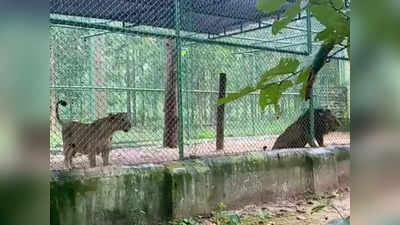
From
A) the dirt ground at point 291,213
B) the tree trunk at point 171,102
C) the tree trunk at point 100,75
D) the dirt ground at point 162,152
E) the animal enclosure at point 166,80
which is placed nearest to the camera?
the dirt ground at point 291,213

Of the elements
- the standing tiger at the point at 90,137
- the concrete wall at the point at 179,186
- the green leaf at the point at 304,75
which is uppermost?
the green leaf at the point at 304,75

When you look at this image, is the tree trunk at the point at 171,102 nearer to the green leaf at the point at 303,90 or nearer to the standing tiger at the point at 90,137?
the standing tiger at the point at 90,137

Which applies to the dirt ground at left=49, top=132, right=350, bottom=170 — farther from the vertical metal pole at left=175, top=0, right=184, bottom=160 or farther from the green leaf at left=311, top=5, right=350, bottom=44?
A: the green leaf at left=311, top=5, right=350, bottom=44

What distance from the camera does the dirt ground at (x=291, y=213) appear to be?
437 centimetres

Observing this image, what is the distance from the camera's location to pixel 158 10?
6195 millimetres

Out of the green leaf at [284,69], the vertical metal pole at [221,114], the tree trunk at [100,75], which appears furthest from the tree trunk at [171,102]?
the green leaf at [284,69]

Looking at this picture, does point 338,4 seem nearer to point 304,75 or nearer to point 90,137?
point 304,75

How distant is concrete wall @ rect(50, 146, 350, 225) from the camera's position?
12.3 feet

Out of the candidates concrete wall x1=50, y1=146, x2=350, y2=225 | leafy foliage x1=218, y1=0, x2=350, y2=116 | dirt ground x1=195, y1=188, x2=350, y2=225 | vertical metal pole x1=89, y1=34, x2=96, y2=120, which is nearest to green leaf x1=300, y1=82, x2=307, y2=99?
leafy foliage x1=218, y1=0, x2=350, y2=116

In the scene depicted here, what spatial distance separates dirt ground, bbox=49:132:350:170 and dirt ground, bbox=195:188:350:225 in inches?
29.0

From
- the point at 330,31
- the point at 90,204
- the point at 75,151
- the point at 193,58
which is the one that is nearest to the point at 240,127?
the point at 193,58

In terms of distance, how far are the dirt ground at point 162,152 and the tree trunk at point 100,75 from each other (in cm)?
88

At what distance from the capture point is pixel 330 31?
92 cm
